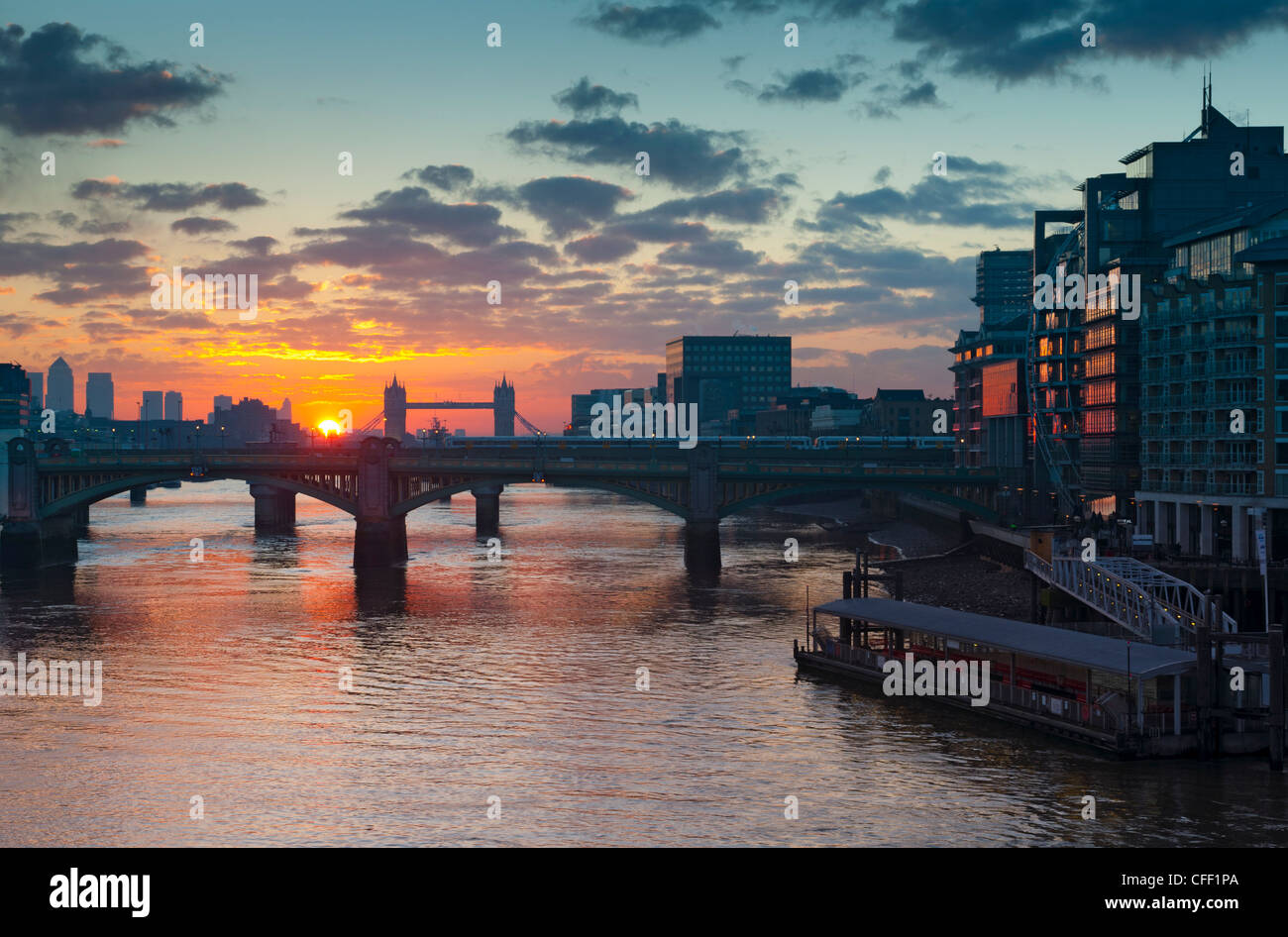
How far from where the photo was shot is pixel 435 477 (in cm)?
11650

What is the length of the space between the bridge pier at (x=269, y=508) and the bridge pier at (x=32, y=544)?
43457 mm

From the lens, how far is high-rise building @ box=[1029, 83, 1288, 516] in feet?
306

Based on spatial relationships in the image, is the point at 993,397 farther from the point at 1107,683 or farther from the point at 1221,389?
the point at 1107,683

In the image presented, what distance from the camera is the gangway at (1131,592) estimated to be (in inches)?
2203

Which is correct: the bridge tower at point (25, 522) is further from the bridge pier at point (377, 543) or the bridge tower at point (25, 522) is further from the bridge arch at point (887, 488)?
the bridge arch at point (887, 488)

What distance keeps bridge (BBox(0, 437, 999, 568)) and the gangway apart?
116 feet

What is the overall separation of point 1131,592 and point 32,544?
96.7 meters

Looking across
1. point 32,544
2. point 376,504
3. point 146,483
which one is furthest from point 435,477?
A: point 32,544

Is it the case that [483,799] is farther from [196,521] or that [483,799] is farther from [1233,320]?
[196,521]

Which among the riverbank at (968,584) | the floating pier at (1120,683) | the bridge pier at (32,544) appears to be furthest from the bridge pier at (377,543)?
the floating pier at (1120,683)

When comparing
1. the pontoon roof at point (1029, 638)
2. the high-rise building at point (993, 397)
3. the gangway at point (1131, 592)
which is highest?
the high-rise building at point (993, 397)

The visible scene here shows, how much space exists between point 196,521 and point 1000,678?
157830 millimetres

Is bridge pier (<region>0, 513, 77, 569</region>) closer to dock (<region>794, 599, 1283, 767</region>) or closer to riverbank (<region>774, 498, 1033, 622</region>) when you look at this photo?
riverbank (<region>774, 498, 1033, 622</region>)
